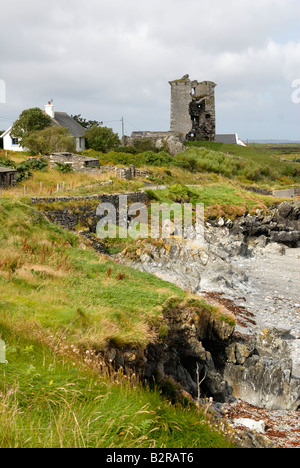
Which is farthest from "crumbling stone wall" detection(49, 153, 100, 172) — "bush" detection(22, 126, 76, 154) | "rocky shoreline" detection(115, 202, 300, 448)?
"rocky shoreline" detection(115, 202, 300, 448)

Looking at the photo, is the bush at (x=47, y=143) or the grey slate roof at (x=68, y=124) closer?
the bush at (x=47, y=143)

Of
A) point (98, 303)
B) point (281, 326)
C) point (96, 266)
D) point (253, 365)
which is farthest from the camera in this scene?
point (281, 326)

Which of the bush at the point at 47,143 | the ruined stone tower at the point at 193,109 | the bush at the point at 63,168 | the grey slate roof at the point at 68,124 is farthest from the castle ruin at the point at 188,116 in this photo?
the bush at the point at 63,168

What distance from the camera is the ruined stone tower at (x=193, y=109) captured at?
69312mm

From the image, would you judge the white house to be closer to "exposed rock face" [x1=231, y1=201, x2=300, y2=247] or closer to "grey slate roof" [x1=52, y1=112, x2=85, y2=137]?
"grey slate roof" [x1=52, y1=112, x2=85, y2=137]

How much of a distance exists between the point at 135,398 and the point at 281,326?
13798 millimetres

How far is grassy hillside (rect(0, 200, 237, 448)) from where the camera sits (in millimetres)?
5111

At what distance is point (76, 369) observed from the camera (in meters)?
6.57

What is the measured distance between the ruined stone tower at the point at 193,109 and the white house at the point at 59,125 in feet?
52.6

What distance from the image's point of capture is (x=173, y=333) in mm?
11109

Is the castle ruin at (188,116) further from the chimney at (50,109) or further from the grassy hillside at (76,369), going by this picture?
the grassy hillside at (76,369)

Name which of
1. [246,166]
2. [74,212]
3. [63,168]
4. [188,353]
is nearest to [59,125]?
[63,168]

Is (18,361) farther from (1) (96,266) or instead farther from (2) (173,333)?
(1) (96,266)

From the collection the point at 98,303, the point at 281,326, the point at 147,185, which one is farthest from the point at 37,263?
the point at 147,185
